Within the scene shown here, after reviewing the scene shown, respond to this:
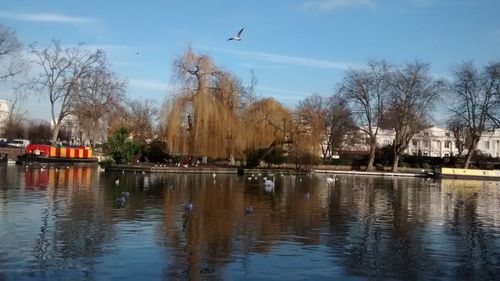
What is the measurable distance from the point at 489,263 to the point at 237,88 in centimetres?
4322

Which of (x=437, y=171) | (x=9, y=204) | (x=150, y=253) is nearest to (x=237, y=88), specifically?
(x=437, y=171)

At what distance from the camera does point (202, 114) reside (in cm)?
4759

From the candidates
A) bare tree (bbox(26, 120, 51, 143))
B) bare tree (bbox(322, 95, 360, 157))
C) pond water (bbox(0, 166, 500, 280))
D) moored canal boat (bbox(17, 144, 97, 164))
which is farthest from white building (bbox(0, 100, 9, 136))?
pond water (bbox(0, 166, 500, 280))

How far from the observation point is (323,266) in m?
10.0

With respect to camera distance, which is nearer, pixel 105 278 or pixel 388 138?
pixel 105 278

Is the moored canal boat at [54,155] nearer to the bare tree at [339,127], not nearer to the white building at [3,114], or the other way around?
the bare tree at [339,127]

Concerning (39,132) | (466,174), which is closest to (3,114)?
(39,132)

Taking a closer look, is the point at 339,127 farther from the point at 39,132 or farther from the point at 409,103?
the point at 39,132

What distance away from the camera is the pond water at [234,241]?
938 cm

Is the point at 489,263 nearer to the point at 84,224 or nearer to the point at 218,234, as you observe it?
the point at 218,234

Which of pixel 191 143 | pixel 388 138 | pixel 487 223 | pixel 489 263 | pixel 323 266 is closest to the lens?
pixel 323 266

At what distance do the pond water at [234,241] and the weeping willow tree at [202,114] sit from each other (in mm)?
26963

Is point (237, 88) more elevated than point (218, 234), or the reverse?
point (237, 88)

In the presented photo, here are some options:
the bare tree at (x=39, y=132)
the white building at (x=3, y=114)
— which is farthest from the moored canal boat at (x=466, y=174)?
the white building at (x=3, y=114)
